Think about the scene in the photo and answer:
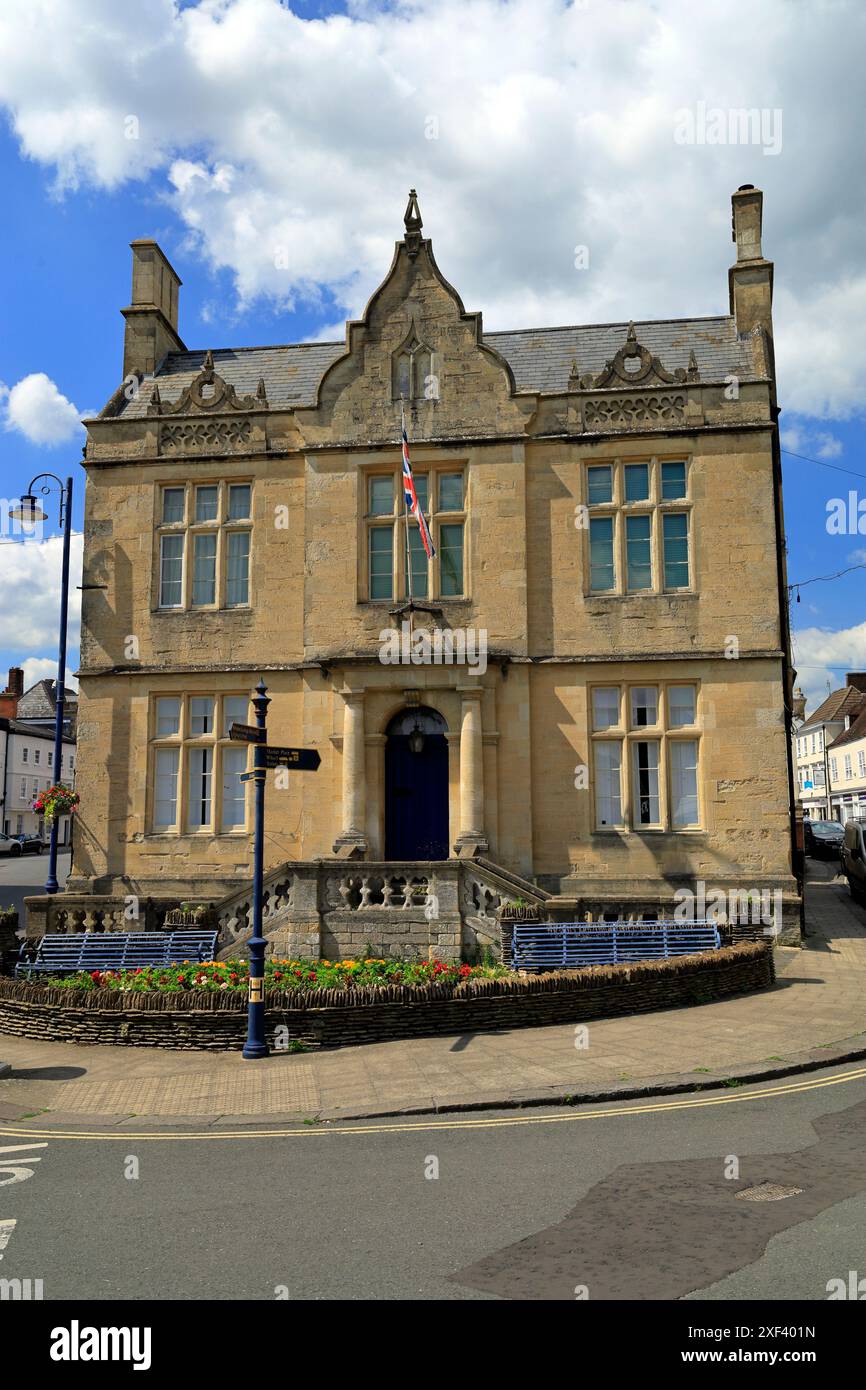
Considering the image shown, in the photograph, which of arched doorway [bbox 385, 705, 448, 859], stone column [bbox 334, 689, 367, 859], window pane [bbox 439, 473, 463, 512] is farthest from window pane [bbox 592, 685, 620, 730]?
window pane [bbox 439, 473, 463, 512]

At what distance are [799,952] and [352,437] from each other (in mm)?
12850

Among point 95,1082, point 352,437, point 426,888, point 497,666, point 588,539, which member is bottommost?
point 95,1082

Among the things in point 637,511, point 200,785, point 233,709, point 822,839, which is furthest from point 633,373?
point 822,839

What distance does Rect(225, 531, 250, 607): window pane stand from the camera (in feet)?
68.6

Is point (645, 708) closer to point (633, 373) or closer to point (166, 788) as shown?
point (633, 373)

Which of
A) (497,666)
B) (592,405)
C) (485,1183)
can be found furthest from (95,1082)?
(592,405)

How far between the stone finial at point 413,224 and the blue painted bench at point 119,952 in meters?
14.1

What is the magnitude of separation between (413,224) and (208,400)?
5.59 meters

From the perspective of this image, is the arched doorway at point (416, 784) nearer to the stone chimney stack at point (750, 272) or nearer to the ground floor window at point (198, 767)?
the ground floor window at point (198, 767)

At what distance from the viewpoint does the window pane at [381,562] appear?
20.2 metres

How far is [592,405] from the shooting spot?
793 inches

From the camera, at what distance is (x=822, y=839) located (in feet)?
146

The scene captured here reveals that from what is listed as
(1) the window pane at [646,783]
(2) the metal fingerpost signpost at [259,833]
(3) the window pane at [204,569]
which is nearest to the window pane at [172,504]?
(3) the window pane at [204,569]
